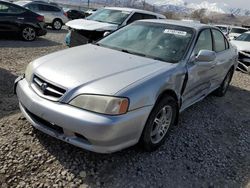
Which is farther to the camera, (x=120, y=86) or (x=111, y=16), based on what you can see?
(x=111, y=16)

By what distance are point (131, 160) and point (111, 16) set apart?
7440mm

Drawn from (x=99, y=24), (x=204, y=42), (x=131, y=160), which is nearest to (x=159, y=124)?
(x=131, y=160)

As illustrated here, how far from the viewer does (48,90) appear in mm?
3221

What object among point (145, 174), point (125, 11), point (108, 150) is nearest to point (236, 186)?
point (145, 174)

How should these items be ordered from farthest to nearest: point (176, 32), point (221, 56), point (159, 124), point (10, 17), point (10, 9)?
point (10, 9) → point (10, 17) → point (221, 56) → point (176, 32) → point (159, 124)

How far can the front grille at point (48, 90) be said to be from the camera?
3.14m

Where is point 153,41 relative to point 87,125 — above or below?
above

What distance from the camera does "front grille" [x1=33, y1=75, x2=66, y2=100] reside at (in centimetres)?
314

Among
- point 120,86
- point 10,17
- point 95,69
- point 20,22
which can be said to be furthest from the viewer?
point 20,22

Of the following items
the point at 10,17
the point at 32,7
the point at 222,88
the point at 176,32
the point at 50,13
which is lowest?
the point at 50,13

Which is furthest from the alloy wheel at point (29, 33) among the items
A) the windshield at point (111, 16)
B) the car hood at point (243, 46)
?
the car hood at point (243, 46)

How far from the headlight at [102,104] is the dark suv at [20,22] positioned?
350 inches

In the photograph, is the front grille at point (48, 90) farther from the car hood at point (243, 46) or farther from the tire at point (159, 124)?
the car hood at point (243, 46)

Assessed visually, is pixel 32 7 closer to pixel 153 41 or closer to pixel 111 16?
pixel 111 16
